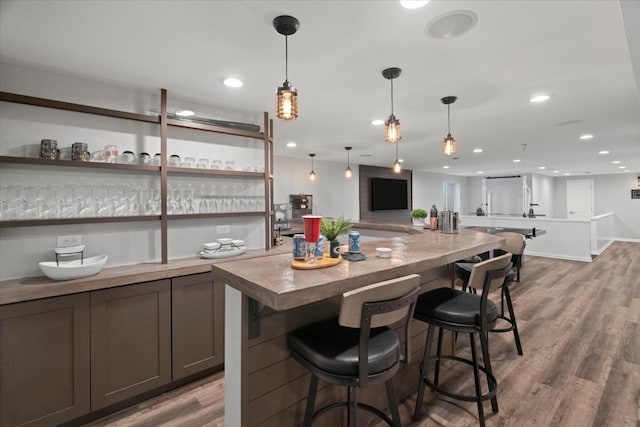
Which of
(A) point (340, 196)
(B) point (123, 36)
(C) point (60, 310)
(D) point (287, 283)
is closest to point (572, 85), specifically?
(D) point (287, 283)

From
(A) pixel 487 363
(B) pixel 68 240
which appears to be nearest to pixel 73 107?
(B) pixel 68 240

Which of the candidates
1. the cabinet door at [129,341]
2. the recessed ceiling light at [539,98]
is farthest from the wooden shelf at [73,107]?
the recessed ceiling light at [539,98]

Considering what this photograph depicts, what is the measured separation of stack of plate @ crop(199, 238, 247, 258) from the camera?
110 inches

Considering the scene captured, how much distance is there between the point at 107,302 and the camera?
6.81ft

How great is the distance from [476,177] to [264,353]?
45.5 feet

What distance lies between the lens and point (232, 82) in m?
2.52

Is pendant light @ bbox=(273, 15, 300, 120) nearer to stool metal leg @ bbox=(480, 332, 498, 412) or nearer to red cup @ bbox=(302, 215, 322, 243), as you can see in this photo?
red cup @ bbox=(302, 215, 322, 243)

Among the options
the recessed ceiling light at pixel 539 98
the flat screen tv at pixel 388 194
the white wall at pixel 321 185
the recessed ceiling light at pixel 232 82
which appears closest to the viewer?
→ the recessed ceiling light at pixel 232 82

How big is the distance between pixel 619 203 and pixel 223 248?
584 inches

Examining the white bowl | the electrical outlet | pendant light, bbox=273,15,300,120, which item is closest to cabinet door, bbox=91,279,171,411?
the white bowl

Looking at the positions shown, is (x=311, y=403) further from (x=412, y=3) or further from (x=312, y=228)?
(x=412, y=3)

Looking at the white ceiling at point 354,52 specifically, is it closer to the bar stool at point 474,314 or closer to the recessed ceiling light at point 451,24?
the recessed ceiling light at point 451,24

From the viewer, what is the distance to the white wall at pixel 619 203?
1089cm

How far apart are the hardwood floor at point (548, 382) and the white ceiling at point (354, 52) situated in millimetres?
2323
